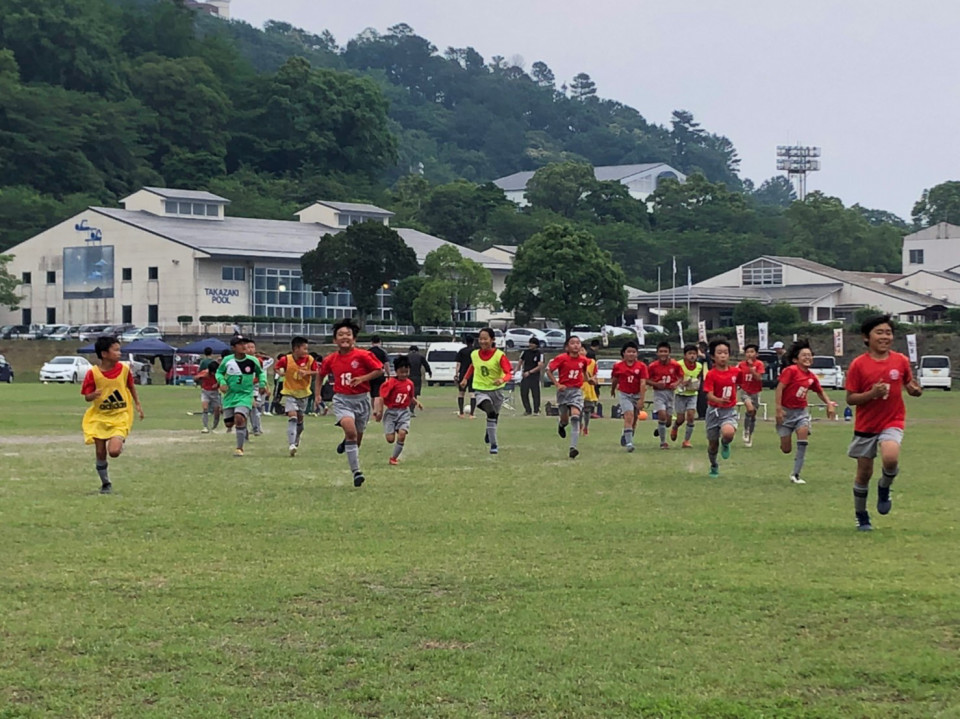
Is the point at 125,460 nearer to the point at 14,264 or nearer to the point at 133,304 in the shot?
the point at 133,304

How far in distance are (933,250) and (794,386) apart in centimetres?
10266

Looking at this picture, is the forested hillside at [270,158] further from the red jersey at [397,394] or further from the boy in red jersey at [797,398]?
the boy in red jersey at [797,398]

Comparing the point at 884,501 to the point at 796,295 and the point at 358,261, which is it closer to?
the point at 358,261

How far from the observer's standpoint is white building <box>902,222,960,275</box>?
11369cm

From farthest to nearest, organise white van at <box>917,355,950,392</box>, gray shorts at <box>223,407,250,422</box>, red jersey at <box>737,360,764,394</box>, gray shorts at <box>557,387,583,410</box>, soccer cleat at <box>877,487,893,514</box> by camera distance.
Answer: white van at <box>917,355,950,392</box> < gray shorts at <box>557,387,583,410</box> < gray shorts at <box>223,407,250,422</box> < red jersey at <box>737,360,764,394</box> < soccer cleat at <box>877,487,893,514</box>

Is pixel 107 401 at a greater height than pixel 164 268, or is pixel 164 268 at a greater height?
pixel 164 268

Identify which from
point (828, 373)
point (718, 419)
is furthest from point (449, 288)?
point (718, 419)

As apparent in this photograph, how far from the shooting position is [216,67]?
488 ft

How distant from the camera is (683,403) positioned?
79.4 ft

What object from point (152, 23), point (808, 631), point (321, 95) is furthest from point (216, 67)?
point (808, 631)

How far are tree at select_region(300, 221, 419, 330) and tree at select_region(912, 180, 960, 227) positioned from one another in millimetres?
81038

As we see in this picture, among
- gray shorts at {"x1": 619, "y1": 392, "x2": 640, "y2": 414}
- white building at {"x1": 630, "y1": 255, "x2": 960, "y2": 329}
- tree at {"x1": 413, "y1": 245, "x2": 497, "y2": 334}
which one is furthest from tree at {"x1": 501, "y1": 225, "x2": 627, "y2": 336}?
gray shorts at {"x1": 619, "y1": 392, "x2": 640, "y2": 414}

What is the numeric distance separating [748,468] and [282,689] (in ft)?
44.9

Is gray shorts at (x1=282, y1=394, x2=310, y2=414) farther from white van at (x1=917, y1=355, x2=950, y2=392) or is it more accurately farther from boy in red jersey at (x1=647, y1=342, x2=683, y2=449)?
white van at (x1=917, y1=355, x2=950, y2=392)
